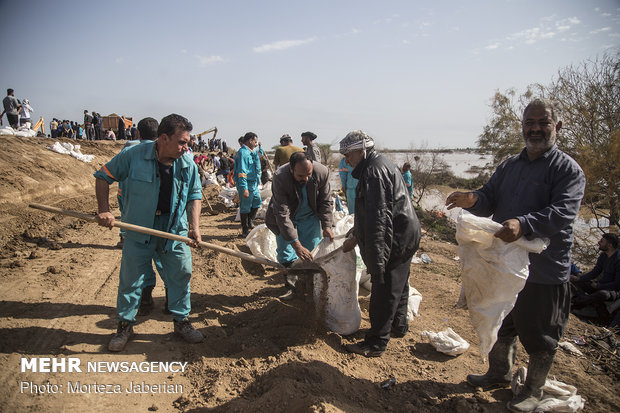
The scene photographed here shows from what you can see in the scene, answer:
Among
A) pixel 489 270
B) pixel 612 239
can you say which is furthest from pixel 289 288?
pixel 612 239

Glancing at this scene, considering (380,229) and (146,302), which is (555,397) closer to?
(380,229)

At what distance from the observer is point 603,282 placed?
538 cm

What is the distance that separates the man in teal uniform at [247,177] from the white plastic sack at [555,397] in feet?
16.0

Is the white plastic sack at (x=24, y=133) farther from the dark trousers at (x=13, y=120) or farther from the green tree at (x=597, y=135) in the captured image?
the green tree at (x=597, y=135)

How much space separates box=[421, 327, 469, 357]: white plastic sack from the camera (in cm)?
317

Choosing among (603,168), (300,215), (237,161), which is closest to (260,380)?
(300,215)

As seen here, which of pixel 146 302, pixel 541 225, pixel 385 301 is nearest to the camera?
pixel 541 225

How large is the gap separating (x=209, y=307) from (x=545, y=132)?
3545 millimetres

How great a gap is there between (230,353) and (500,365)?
7.32ft

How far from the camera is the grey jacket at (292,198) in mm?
3617

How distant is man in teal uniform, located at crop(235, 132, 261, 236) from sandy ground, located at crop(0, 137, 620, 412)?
1587 mm

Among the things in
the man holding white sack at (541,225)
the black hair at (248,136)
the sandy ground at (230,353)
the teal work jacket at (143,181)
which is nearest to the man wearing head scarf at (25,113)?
the sandy ground at (230,353)

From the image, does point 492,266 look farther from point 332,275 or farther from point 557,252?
point 332,275

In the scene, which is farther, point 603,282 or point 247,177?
point 247,177
